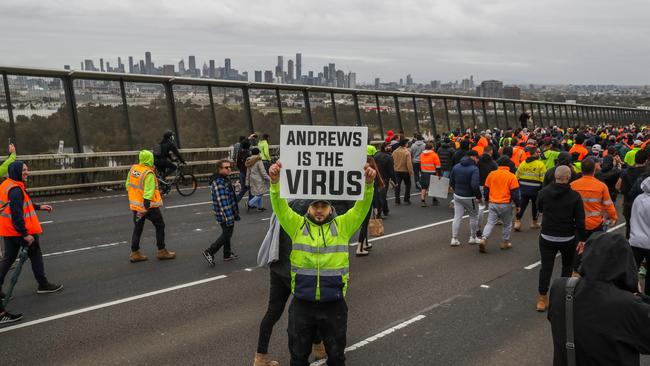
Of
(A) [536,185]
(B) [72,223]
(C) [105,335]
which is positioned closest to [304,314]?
(C) [105,335]

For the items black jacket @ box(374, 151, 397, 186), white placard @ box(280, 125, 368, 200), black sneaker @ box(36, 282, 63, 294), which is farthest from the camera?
black jacket @ box(374, 151, 397, 186)

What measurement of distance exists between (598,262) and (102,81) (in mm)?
17431

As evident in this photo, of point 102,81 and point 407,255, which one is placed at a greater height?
point 102,81

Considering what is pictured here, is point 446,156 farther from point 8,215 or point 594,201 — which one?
point 8,215

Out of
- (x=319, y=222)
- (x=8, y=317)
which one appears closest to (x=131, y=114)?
(x=8, y=317)

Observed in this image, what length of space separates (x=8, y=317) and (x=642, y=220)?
7718 millimetres

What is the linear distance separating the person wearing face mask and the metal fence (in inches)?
547

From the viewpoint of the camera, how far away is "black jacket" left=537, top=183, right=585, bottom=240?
6.95 metres

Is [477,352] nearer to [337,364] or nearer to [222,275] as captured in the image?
[337,364]

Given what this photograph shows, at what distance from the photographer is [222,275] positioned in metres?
8.95

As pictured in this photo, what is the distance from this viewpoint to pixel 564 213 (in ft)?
22.8

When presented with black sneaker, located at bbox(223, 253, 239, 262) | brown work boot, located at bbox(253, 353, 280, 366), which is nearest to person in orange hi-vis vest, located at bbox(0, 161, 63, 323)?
black sneaker, located at bbox(223, 253, 239, 262)

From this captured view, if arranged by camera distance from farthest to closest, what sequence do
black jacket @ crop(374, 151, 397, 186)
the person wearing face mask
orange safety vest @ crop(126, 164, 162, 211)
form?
black jacket @ crop(374, 151, 397, 186), orange safety vest @ crop(126, 164, 162, 211), the person wearing face mask

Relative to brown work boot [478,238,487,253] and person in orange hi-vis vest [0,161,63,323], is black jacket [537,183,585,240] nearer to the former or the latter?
brown work boot [478,238,487,253]
